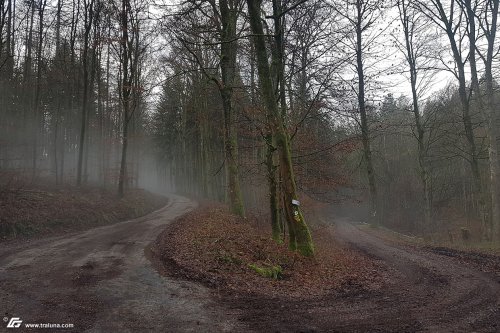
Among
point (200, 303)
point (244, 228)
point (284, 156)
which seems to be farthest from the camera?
point (244, 228)

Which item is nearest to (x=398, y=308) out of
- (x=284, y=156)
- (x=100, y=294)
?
(x=284, y=156)

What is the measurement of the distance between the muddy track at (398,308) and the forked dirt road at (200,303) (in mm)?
16

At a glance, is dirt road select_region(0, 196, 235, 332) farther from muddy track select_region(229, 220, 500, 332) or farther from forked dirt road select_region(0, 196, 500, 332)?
muddy track select_region(229, 220, 500, 332)

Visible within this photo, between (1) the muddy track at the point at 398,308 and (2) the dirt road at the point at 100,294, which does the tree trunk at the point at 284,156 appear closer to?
(1) the muddy track at the point at 398,308

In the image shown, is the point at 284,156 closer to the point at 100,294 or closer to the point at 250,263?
the point at 250,263

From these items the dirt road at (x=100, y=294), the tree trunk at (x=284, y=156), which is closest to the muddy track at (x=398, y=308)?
the dirt road at (x=100, y=294)

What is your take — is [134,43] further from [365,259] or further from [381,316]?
[381,316]

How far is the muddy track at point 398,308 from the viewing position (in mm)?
5777

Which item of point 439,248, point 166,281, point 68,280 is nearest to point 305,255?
point 166,281

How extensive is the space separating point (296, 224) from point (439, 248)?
8.20 m

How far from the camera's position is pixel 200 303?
21.9 feet

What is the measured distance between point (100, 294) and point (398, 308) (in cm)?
542

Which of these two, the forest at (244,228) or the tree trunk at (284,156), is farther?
the tree trunk at (284,156)

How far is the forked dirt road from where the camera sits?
574 cm
